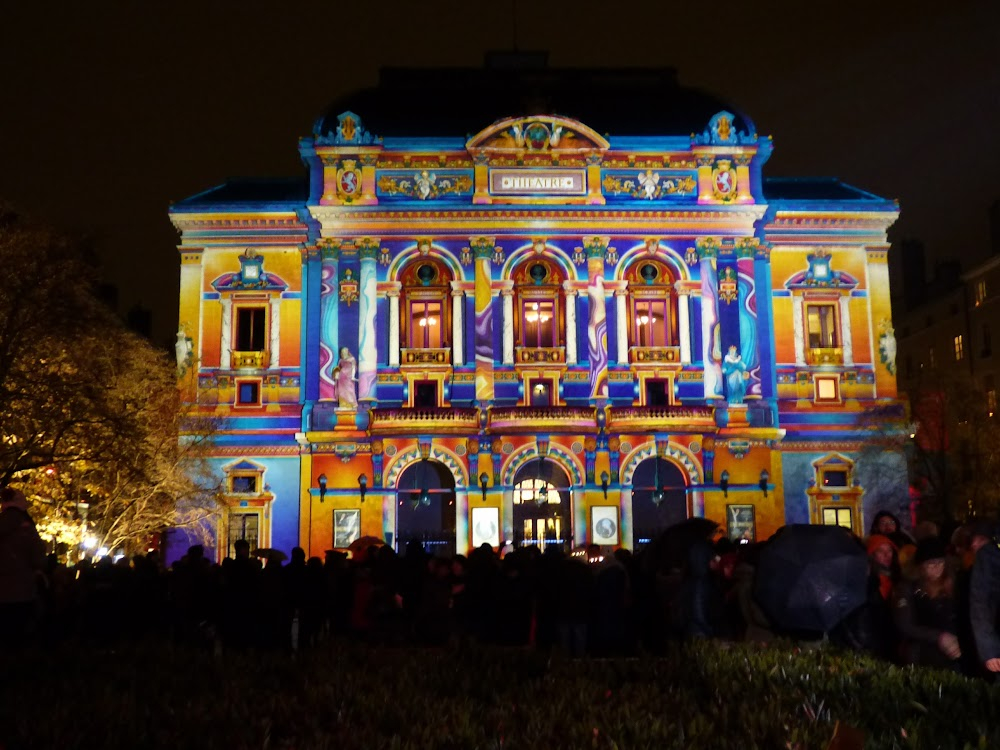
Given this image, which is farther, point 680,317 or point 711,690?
point 680,317

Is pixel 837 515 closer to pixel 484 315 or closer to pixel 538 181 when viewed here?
pixel 484 315

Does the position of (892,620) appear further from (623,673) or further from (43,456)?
(43,456)

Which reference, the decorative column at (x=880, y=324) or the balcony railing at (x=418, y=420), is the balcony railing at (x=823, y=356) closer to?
the decorative column at (x=880, y=324)

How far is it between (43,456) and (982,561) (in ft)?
79.7

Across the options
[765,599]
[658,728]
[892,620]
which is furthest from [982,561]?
[658,728]

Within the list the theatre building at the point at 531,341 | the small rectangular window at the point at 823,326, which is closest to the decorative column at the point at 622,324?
the theatre building at the point at 531,341

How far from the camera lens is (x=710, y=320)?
4541 centimetres

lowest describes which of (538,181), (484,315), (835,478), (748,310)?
(835,478)

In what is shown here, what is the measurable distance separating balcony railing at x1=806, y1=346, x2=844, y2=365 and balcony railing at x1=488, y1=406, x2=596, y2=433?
33.0 ft

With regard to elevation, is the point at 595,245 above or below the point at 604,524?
above

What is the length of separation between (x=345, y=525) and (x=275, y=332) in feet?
27.9

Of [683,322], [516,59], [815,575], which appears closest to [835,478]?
[683,322]

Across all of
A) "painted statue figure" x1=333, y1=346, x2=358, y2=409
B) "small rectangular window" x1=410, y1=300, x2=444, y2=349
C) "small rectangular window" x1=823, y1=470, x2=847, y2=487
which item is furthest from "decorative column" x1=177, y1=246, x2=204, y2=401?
"small rectangular window" x1=823, y1=470, x2=847, y2=487

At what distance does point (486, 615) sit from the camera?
65.3 feet
